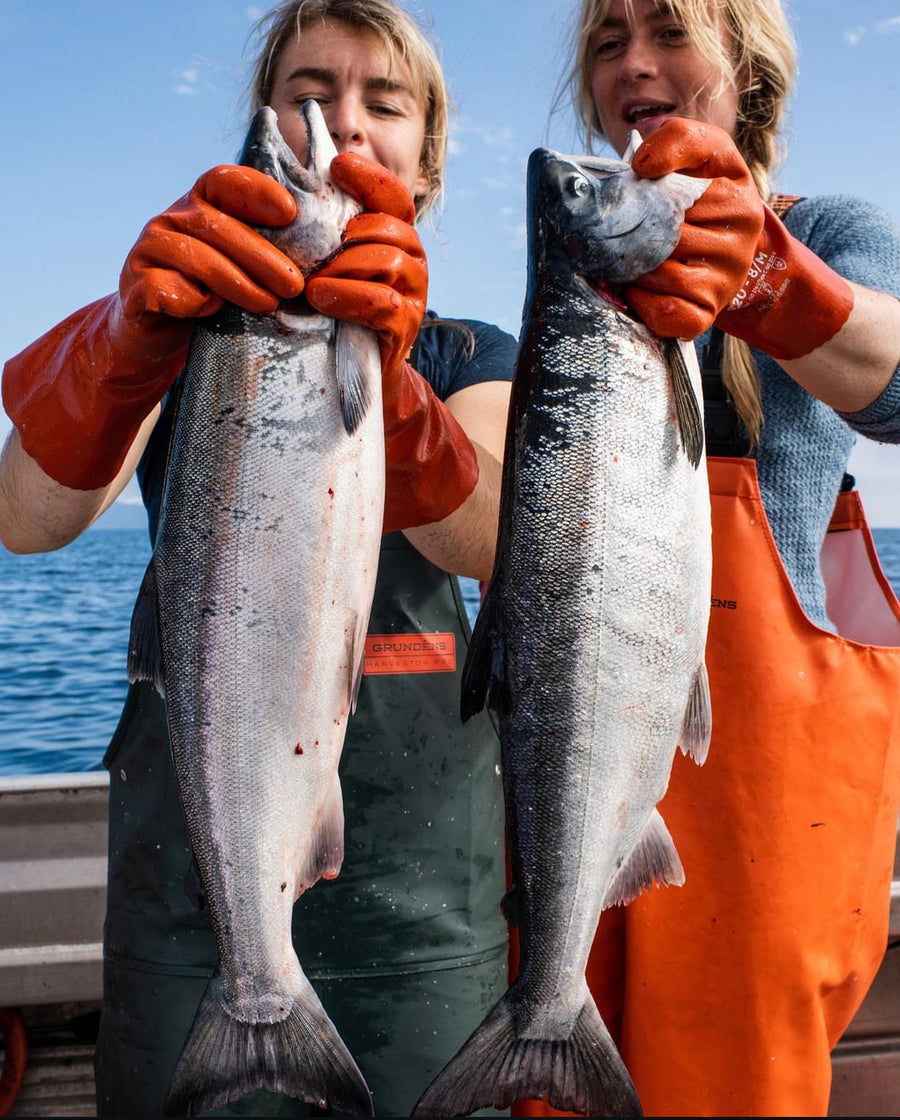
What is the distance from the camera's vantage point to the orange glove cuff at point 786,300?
1896 millimetres

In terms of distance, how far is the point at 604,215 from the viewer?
1718 millimetres

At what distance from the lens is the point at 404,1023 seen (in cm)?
247

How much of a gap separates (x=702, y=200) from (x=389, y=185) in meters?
0.56

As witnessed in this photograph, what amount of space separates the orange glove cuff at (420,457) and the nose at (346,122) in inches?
33.5

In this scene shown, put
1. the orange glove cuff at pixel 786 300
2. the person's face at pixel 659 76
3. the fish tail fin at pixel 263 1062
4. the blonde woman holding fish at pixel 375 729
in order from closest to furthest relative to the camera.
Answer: the fish tail fin at pixel 263 1062, the orange glove cuff at pixel 786 300, the blonde woman holding fish at pixel 375 729, the person's face at pixel 659 76

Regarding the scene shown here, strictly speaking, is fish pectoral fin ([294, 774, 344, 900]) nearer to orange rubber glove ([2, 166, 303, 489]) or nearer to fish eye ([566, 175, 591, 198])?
orange rubber glove ([2, 166, 303, 489])

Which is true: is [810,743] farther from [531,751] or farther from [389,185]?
[389,185]

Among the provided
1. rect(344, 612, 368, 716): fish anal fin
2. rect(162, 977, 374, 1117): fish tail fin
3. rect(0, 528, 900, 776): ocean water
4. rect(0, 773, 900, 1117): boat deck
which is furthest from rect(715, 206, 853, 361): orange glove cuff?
rect(0, 528, 900, 776): ocean water

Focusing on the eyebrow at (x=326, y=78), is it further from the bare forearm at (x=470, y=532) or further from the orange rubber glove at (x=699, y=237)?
the orange rubber glove at (x=699, y=237)

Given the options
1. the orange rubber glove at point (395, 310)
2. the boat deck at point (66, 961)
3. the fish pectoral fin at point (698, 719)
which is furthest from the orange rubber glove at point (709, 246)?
the boat deck at point (66, 961)

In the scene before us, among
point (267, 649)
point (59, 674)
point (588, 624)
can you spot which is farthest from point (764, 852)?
point (59, 674)

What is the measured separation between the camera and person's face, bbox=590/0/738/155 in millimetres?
2584

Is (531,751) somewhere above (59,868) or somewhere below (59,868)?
above

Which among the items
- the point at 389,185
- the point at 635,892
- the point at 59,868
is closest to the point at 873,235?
the point at 389,185
